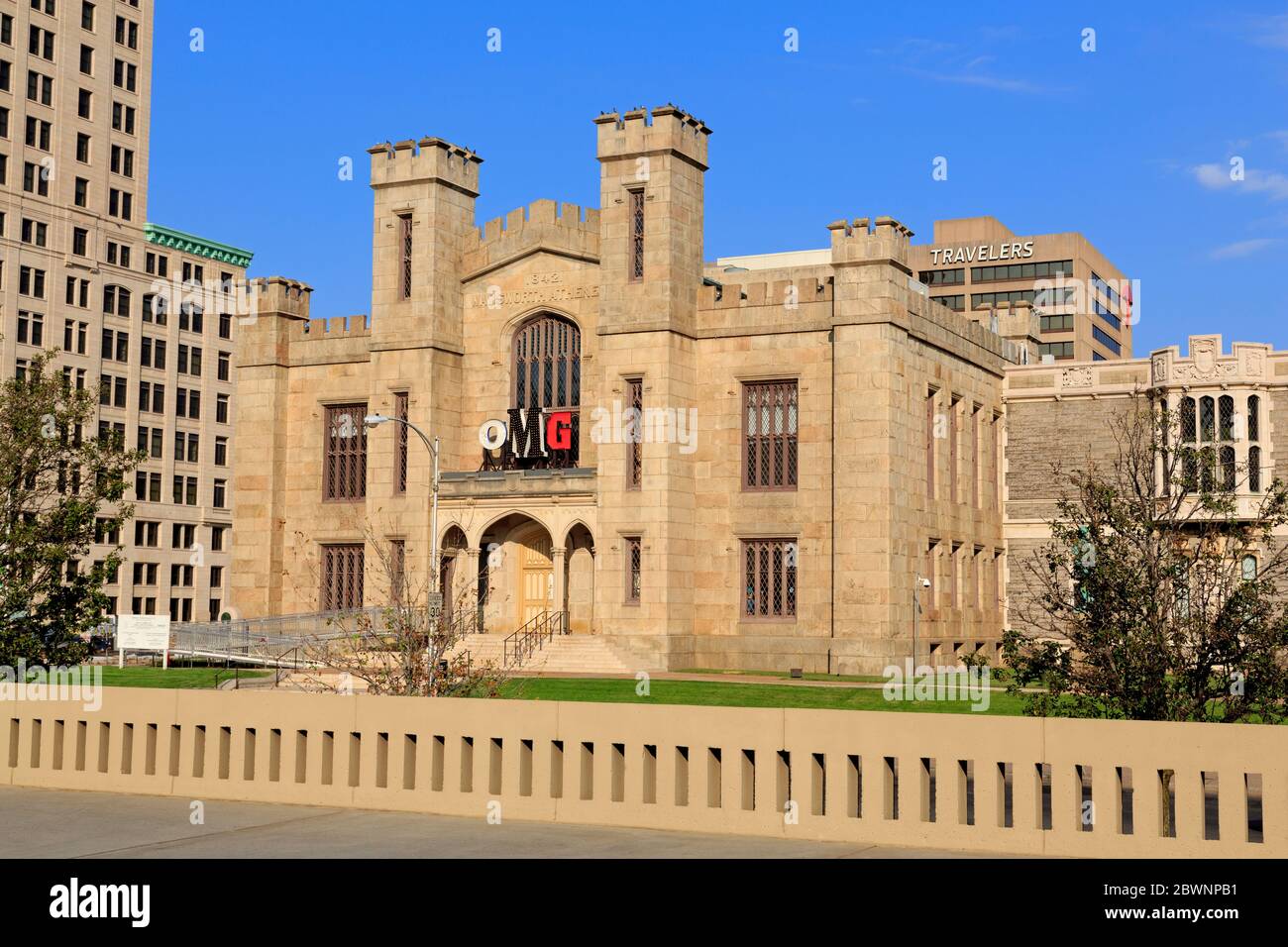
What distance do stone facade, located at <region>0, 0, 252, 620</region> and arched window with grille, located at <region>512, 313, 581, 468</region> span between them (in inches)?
1744

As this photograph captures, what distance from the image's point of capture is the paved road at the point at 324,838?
14.6 m

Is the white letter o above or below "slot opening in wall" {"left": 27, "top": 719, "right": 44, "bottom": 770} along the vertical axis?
above

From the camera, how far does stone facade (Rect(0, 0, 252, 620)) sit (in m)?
92.5

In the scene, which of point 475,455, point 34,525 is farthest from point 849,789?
point 475,455

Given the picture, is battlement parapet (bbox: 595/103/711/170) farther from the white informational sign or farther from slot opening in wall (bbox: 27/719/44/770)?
slot opening in wall (bbox: 27/719/44/770)

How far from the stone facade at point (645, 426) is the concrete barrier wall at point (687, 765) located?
23727 millimetres

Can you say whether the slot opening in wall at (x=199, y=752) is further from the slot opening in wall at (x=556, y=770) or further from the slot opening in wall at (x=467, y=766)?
the slot opening in wall at (x=556, y=770)

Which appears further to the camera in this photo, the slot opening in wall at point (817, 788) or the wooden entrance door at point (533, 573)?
the wooden entrance door at point (533, 573)

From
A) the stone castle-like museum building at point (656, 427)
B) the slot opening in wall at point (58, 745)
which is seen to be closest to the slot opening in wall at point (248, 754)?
the slot opening in wall at point (58, 745)

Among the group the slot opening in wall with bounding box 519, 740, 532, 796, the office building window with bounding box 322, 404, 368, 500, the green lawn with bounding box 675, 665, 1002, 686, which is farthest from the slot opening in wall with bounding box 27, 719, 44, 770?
the office building window with bounding box 322, 404, 368, 500

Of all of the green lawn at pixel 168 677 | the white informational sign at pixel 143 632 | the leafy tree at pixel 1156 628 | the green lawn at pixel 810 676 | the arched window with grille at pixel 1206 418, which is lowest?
the green lawn at pixel 810 676

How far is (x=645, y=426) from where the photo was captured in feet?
157
